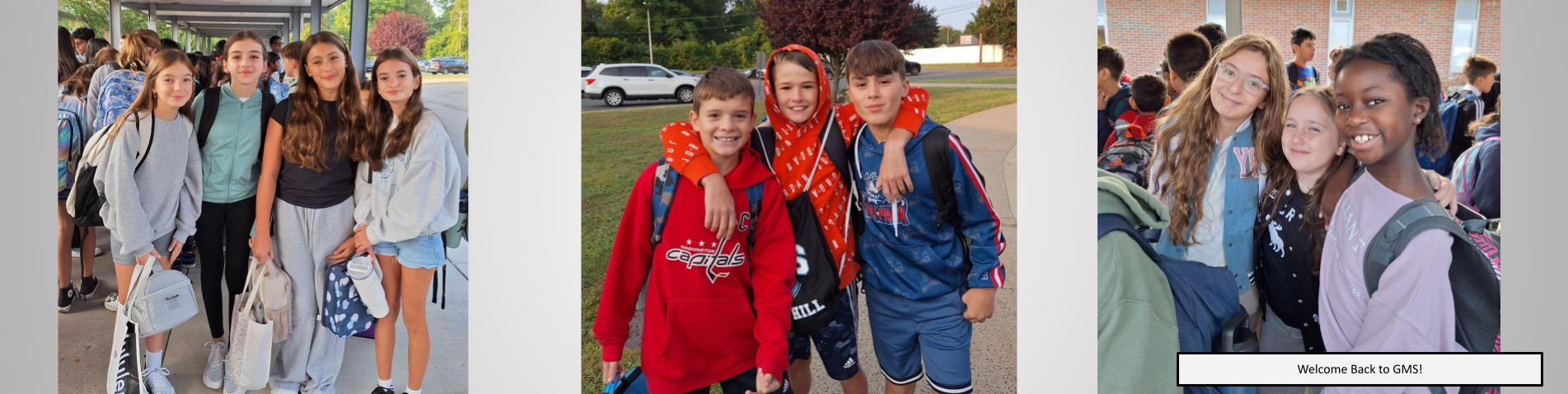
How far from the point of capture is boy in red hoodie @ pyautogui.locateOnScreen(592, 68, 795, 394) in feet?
8.60

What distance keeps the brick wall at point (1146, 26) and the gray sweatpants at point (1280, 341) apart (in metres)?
0.93

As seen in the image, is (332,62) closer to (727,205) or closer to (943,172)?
(727,205)

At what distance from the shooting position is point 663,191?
104 inches

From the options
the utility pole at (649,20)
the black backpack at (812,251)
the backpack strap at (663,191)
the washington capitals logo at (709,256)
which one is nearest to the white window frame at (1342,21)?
the black backpack at (812,251)

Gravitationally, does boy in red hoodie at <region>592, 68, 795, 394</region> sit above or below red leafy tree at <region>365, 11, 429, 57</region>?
below

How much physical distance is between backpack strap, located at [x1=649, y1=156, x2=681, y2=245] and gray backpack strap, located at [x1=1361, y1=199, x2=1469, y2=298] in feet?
6.91

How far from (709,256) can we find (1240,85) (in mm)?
1759

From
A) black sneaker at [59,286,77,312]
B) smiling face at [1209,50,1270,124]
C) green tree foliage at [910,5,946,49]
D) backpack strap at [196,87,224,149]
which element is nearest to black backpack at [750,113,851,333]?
green tree foliage at [910,5,946,49]

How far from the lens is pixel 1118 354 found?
114 inches

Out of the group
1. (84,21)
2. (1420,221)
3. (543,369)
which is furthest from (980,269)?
(84,21)

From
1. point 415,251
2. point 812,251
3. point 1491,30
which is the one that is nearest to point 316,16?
point 415,251

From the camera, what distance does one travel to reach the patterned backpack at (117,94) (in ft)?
11.1

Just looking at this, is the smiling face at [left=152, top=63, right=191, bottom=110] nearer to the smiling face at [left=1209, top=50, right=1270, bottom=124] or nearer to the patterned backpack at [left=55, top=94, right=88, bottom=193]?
the patterned backpack at [left=55, top=94, right=88, bottom=193]
